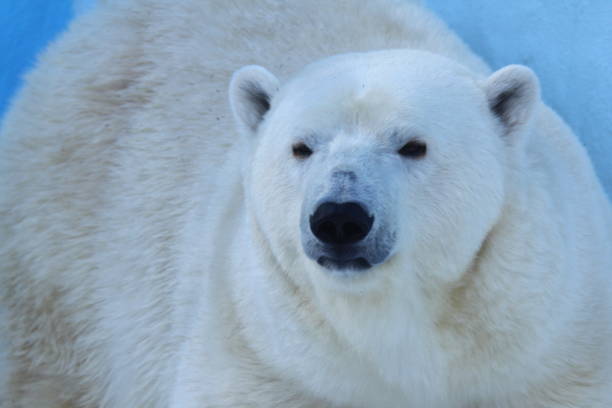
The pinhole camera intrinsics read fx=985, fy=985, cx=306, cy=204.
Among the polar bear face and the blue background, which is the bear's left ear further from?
the blue background

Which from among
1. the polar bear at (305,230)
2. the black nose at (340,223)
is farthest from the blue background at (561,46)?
the black nose at (340,223)

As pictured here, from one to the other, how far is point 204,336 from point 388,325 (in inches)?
27.6

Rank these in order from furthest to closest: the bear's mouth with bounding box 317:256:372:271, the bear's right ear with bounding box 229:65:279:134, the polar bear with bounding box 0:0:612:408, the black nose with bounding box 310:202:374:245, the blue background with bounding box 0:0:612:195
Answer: the blue background with bounding box 0:0:612:195 < the bear's right ear with bounding box 229:65:279:134 < the polar bear with bounding box 0:0:612:408 < the bear's mouth with bounding box 317:256:372:271 < the black nose with bounding box 310:202:374:245

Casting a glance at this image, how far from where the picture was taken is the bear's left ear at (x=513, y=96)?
2.41 metres

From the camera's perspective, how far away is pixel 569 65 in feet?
12.9

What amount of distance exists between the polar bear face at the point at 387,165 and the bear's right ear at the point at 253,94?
0.12 meters

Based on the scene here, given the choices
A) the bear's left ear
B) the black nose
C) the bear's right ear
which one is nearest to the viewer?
the black nose

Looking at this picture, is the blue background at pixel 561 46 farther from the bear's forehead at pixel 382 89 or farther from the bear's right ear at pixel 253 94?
the bear's right ear at pixel 253 94

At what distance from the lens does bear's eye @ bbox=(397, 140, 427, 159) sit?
2.28 meters

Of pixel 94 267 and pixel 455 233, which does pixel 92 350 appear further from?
pixel 455 233

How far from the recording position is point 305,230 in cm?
213

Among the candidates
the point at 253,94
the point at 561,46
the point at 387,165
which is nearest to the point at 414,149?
the point at 387,165

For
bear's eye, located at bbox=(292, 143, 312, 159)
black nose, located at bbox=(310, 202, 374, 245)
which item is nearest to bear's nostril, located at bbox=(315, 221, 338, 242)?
black nose, located at bbox=(310, 202, 374, 245)

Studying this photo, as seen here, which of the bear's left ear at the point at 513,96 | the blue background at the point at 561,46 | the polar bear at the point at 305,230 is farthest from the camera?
the blue background at the point at 561,46
